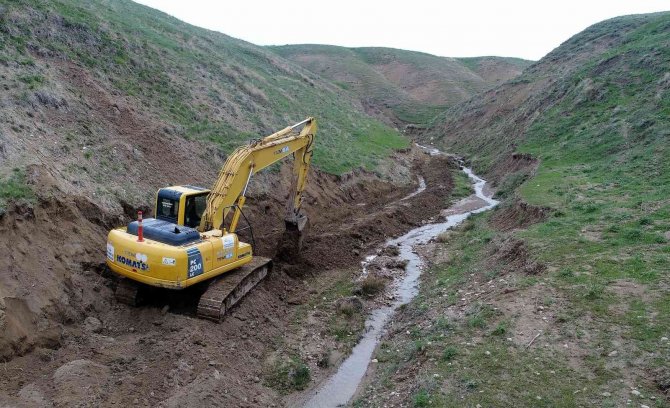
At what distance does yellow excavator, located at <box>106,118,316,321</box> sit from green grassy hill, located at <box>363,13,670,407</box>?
4.07 metres

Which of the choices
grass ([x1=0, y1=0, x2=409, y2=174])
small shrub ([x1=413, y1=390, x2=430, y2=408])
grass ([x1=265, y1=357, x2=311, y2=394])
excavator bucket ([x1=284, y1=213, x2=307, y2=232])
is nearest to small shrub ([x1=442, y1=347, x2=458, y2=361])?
small shrub ([x1=413, y1=390, x2=430, y2=408])

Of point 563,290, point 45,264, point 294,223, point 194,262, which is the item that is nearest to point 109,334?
point 45,264

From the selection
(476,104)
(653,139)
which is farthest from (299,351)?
(476,104)

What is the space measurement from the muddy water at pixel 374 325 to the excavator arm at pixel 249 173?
13.0 ft

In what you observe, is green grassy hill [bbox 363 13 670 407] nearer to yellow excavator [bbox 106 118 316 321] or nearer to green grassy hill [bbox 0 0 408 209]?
yellow excavator [bbox 106 118 316 321]

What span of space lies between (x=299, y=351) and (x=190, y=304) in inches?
113

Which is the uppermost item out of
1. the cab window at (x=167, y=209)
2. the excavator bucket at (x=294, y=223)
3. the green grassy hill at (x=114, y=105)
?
the green grassy hill at (x=114, y=105)

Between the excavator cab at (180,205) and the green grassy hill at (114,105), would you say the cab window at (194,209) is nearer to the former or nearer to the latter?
the excavator cab at (180,205)

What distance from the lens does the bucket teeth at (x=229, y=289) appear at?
11188 mm

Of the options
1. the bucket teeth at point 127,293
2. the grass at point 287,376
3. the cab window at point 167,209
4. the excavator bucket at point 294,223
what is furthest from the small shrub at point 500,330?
the bucket teeth at point 127,293

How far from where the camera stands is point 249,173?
13.6m

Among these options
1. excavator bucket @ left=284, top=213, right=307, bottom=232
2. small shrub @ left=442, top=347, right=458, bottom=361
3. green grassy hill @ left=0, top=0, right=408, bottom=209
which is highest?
green grassy hill @ left=0, top=0, right=408, bottom=209

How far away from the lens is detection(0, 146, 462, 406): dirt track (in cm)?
887

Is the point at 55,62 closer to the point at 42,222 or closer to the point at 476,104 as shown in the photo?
the point at 42,222
